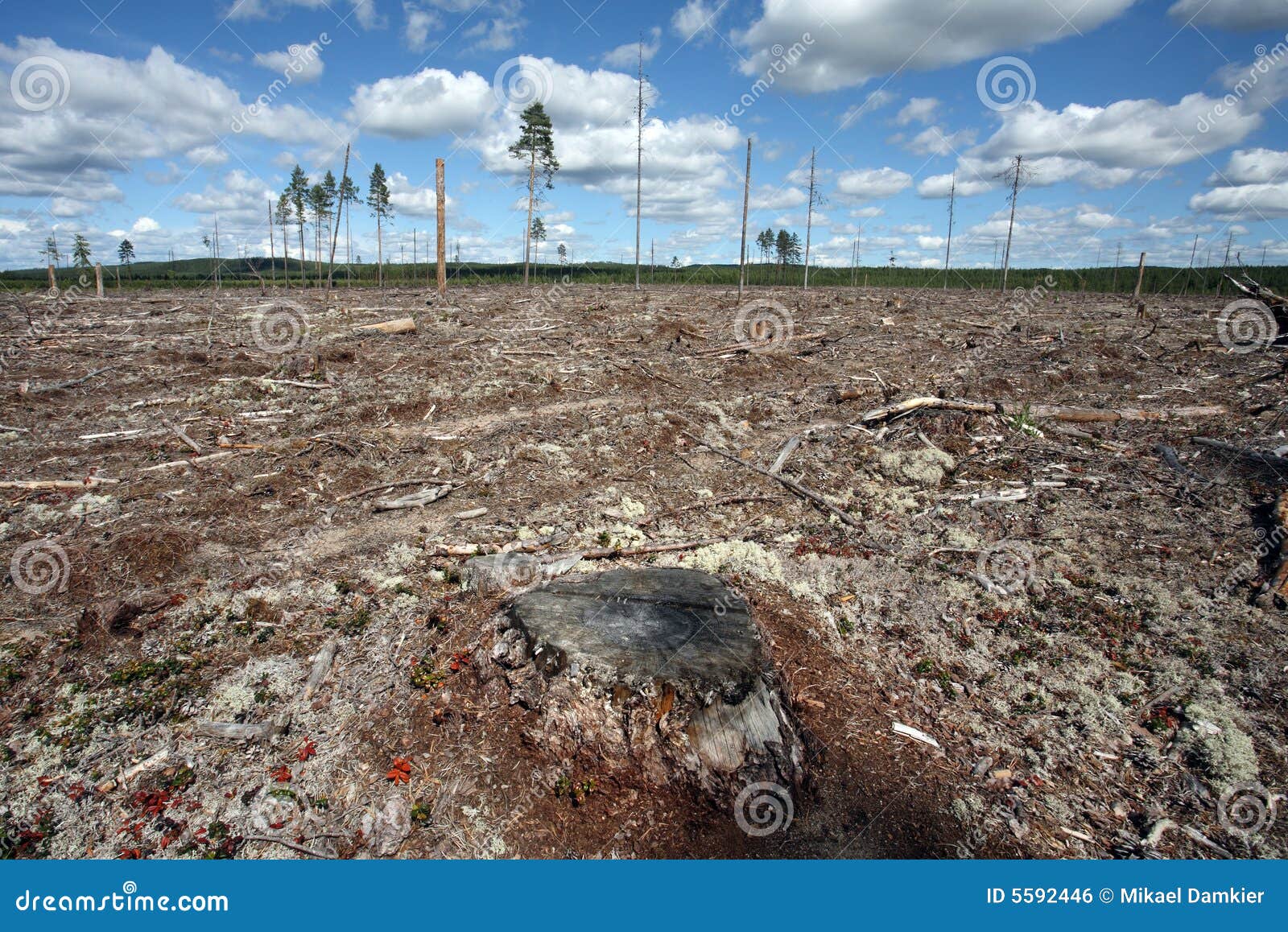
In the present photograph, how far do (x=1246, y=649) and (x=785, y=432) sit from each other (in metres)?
6.29

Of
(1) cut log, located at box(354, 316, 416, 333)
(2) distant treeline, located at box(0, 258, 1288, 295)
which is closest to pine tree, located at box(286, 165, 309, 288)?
(2) distant treeline, located at box(0, 258, 1288, 295)

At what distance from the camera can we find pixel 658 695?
12.6 feet

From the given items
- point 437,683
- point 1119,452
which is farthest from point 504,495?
point 1119,452

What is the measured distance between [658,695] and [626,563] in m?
2.52

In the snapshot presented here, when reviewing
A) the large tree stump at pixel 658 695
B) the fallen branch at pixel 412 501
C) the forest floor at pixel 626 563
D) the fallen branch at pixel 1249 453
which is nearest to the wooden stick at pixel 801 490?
the forest floor at pixel 626 563

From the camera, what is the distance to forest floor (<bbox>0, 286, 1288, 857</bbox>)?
12.3 ft

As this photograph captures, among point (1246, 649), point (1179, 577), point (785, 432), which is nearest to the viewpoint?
point (1246, 649)

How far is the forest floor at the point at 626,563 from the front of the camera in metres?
3.73

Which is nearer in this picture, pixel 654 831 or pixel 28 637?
pixel 654 831

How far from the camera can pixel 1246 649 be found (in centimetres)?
502

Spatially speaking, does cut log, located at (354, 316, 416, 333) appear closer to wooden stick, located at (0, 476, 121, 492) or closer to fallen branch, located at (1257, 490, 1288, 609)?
wooden stick, located at (0, 476, 121, 492)

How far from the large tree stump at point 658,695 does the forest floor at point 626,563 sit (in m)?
0.18

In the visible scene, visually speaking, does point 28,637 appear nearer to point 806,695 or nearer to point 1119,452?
point 806,695

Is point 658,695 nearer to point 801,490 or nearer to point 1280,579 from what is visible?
point 801,490
